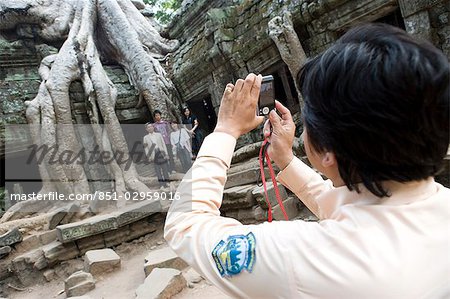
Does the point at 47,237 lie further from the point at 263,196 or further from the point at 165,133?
the point at 263,196

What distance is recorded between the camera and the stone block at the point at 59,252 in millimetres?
4035

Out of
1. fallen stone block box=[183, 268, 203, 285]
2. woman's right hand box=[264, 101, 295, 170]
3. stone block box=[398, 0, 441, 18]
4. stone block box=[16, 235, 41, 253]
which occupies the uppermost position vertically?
stone block box=[398, 0, 441, 18]

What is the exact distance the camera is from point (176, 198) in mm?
665

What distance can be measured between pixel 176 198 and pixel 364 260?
378mm

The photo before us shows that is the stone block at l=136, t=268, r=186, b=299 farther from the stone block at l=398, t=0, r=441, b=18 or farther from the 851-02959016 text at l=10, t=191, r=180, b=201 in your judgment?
the stone block at l=398, t=0, r=441, b=18

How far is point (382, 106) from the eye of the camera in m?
0.46

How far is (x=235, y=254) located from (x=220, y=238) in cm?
6

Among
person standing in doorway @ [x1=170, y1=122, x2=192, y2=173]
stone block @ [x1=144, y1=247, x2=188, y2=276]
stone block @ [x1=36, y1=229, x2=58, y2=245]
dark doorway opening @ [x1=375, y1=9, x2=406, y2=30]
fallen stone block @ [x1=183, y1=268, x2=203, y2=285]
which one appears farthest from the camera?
person standing in doorway @ [x1=170, y1=122, x2=192, y2=173]

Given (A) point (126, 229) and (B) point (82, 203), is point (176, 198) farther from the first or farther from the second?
(B) point (82, 203)

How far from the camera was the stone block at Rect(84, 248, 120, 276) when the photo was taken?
3451 millimetres

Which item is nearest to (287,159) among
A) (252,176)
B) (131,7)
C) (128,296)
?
(128,296)

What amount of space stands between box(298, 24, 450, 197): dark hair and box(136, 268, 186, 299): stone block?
7.44 feet

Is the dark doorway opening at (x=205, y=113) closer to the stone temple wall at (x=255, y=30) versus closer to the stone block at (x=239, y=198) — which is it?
the stone temple wall at (x=255, y=30)
